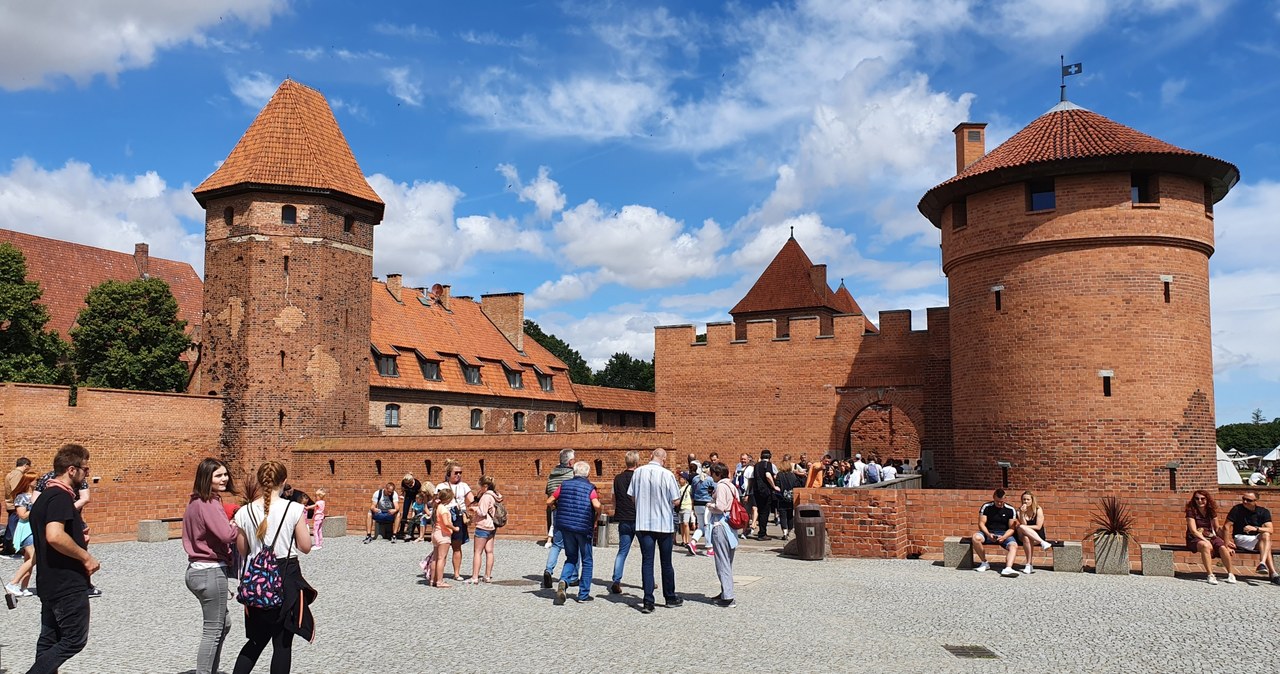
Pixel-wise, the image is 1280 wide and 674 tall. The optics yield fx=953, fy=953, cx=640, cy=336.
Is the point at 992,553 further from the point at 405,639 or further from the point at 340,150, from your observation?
the point at 340,150

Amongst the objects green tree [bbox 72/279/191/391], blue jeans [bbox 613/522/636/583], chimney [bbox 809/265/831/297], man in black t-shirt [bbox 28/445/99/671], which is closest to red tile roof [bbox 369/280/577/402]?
green tree [bbox 72/279/191/391]

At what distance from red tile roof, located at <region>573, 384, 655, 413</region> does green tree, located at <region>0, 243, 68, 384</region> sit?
21.8 meters

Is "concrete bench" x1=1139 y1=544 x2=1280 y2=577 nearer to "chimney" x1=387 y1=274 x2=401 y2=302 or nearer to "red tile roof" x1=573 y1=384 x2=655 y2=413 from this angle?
"chimney" x1=387 y1=274 x2=401 y2=302

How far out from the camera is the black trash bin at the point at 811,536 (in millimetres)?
14320

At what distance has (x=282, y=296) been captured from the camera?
91.1 ft

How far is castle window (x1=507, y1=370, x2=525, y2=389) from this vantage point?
41406mm

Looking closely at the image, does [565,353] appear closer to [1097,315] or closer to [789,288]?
[789,288]

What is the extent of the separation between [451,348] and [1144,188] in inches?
1024

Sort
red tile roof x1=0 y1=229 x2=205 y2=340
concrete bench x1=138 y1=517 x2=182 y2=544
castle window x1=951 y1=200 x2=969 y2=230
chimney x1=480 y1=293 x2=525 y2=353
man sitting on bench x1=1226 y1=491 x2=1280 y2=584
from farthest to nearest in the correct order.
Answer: chimney x1=480 y1=293 x2=525 y2=353 → red tile roof x1=0 y1=229 x2=205 y2=340 → castle window x1=951 y1=200 x2=969 y2=230 → concrete bench x1=138 y1=517 x2=182 y2=544 → man sitting on bench x1=1226 y1=491 x2=1280 y2=584

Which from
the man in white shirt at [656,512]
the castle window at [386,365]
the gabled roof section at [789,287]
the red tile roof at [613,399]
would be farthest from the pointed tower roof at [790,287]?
the man in white shirt at [656,512]

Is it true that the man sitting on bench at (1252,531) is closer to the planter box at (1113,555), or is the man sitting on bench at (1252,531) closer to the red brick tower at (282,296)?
the planter box at (1113,555)

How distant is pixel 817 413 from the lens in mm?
28406


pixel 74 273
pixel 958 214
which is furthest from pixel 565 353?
pixel 958 214

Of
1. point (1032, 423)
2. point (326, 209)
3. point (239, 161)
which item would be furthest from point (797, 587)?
point (239, 161)
